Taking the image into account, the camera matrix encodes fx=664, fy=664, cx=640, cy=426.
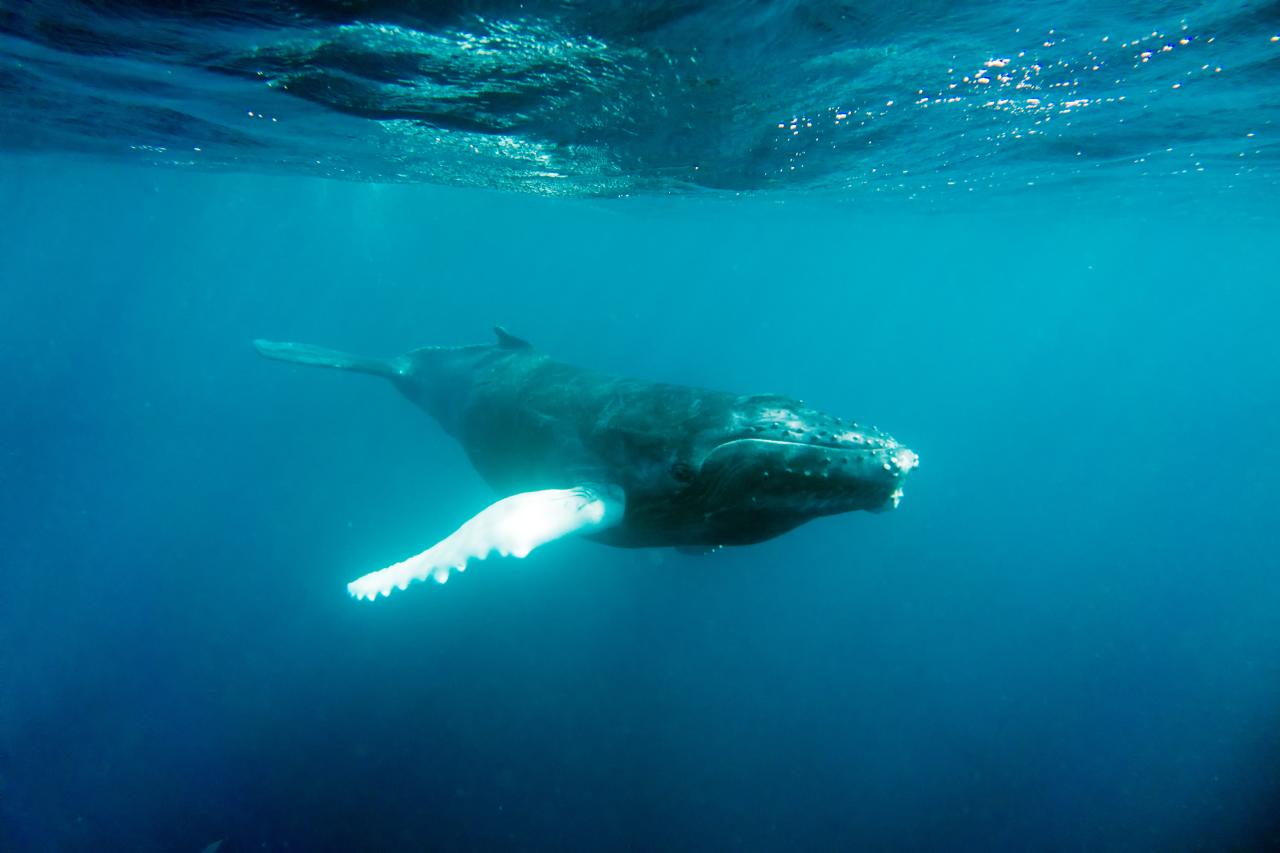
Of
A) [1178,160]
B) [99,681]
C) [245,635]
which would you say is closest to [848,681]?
[1178,160]

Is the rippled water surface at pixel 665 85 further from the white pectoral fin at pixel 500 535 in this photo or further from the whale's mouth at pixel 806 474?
Result: the white pectoral fin at pixel 500 535

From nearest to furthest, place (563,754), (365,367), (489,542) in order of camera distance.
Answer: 1. (489,542)
2. (365,367)
3. (563,754)

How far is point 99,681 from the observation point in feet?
78.8

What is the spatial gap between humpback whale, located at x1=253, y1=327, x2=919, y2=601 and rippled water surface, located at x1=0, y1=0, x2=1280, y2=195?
4.85 metres

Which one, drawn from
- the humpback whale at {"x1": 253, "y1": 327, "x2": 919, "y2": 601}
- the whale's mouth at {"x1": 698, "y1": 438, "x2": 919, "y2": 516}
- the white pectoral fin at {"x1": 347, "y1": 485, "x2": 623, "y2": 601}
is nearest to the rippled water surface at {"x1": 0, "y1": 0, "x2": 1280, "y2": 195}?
the humpback whale at {"x1": 253, "y1": 327, "x2": 919, "y2": 601}

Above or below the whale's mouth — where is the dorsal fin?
below

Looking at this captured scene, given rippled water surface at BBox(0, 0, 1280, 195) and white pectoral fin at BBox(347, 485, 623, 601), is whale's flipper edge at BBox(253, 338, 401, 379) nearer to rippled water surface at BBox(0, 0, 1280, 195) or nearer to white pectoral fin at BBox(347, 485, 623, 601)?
rippled water surface at BBox(0, 0, 1280, 195)

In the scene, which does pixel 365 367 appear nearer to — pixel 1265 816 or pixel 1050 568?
pixel 1265 816

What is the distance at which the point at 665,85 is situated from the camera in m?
11.4

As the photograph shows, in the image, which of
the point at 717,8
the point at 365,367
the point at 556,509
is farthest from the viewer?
the point at 365,367

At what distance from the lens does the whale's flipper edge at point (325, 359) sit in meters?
14.9

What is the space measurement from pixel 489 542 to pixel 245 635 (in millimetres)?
25278

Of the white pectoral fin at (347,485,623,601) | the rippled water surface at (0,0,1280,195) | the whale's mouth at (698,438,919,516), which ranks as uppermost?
the rippled water surface at (0,0,1280,195)

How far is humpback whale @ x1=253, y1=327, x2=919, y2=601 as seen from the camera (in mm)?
5398
